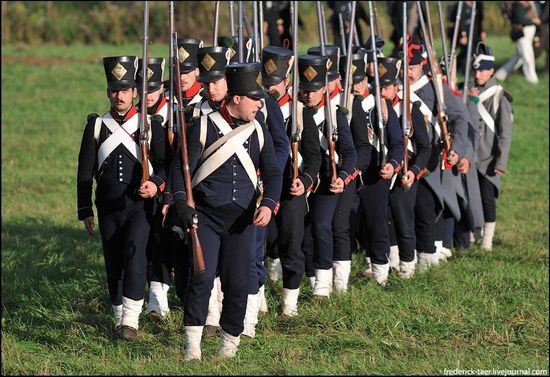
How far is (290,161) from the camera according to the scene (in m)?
7.67

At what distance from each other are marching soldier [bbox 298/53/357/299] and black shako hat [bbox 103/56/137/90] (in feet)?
Answer: 4.39

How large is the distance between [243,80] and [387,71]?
2.87 metres

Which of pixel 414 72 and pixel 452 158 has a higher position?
pixel 414 72

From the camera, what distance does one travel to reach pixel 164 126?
24.3 feet

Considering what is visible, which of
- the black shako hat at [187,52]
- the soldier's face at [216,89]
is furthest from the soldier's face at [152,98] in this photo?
the soldier's face at [216,89]

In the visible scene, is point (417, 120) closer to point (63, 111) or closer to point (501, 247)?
point (501, 247)

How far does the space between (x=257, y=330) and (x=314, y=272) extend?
1.15 meters

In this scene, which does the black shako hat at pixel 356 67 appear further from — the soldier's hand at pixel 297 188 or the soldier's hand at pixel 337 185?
the soldier's hand at pixel 297 188

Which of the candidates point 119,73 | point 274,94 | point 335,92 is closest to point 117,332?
point 119,73

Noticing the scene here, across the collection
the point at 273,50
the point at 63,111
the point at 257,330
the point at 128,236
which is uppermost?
the point at 273,50

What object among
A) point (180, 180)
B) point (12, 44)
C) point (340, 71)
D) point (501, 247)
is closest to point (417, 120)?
point (340, 71)

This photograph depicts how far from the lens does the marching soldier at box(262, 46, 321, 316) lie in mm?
7727

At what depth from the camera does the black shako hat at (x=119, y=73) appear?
7.24 m

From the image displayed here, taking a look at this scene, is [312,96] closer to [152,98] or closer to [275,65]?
[275,65]
